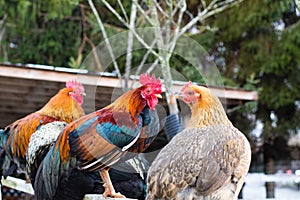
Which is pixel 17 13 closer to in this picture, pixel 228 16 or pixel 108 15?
pixel 108 15

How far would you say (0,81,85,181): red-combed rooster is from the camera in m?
3.57

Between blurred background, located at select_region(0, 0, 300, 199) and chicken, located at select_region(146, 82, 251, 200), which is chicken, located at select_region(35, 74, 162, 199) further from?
blurred background, located at select_region(0, 0, 300, 199)

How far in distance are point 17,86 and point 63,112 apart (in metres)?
2.89

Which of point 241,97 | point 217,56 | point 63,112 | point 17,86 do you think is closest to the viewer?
point 63,112

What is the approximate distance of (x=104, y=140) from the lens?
230 cm

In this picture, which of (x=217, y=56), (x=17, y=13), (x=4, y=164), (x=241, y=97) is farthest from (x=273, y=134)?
(x=4, y=164)

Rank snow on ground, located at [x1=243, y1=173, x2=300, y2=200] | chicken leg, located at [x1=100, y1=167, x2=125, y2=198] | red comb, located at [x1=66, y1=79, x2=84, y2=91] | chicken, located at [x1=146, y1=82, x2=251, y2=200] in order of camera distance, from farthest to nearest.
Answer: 1. snow on ground, located at [x1=243, y1=173, x2=300, y2=200]
2. red comb, located at [x1=66, y1=79, x2=84, y2=91]
3. chicken leg, located at [x1=100, y1=167, x2=125, y2=198]
4. chicken, located at [x1=146, y1=82, x2=251, y2=200]

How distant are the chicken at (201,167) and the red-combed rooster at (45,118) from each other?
1.41 m

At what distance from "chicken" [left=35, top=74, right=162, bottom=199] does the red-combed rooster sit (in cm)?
99

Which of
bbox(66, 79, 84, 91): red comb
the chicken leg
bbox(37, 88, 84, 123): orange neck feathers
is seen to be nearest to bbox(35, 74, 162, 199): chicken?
the chicken leg

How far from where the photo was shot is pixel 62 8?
919cm

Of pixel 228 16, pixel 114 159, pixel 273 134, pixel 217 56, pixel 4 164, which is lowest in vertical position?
pixel 273 134

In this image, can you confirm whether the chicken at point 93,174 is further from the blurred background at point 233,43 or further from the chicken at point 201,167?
the blurred background at point 233,43

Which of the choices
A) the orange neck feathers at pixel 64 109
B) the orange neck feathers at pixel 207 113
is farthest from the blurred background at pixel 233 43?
the orange neck feathers at pixel 207 113
